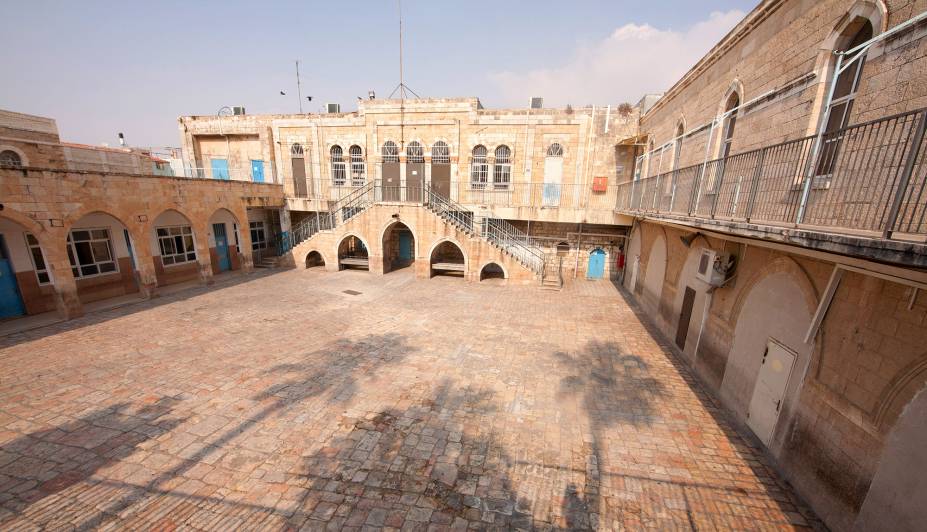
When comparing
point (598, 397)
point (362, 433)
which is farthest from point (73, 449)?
point (598, 397)

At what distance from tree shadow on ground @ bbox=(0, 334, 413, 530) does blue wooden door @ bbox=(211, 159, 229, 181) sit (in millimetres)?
18417

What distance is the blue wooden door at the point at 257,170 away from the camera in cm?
2081

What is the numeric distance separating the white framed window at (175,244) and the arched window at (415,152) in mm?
11579

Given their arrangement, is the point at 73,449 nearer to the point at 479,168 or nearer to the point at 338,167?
the point at 479,168

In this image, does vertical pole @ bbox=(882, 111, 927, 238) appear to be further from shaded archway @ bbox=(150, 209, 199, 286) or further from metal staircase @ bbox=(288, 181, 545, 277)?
shaded archway @ bbox=(150, 209, 199, 286)

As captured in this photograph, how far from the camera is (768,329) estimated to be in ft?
19.1

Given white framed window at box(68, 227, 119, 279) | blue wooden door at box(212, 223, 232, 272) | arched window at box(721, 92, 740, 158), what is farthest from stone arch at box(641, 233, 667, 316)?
white framed window at box(68, 227, 119, 279)

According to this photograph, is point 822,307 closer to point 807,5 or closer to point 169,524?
point 807,5

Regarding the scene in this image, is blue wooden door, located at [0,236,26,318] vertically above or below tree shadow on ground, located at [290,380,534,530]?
above

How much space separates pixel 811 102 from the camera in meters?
5.28

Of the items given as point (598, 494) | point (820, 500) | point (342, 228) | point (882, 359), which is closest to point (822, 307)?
point (882, 359)

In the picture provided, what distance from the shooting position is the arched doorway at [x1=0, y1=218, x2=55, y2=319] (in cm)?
1062

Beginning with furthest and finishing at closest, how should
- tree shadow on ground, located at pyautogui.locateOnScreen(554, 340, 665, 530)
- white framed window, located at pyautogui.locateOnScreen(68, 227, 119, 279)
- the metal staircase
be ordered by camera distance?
the metal staircase → white framed window, located at pyautogui.locateOnScreen(68, 227, 119, 279) → tree shadow on ground, located at pyautogui.locateOnScreen(554, 340, 665, 530)

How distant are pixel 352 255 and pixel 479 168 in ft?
32.5
